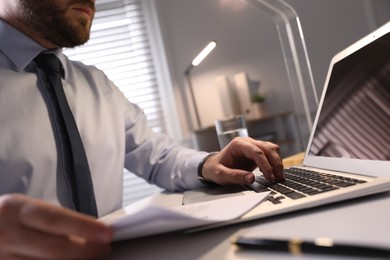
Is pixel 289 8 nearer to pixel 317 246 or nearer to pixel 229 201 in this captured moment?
pixel 229 201

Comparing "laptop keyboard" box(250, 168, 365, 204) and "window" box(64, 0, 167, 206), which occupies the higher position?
"window" box(64, 0, 167, 206)

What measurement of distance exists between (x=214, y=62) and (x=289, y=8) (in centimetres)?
142

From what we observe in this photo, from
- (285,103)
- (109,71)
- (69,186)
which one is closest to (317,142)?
(69,186)

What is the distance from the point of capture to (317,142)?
2.70ft

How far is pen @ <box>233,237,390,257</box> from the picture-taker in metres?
0.23

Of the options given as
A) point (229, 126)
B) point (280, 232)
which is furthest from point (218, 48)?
point (280, 232)

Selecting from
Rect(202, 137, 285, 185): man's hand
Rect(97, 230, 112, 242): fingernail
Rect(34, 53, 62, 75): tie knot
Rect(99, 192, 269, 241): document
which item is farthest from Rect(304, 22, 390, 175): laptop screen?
Rect(34, 53, 62, 75): tie knot

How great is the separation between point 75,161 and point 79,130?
0.53 ft

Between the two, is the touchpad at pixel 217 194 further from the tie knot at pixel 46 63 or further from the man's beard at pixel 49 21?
the man's beard at pixel 49 21

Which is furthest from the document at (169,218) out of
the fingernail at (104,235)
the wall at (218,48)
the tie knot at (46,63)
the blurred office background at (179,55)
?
the wall at (218,48)

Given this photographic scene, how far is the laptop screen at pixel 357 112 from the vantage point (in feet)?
1.78

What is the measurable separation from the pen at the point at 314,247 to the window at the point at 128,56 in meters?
2.31

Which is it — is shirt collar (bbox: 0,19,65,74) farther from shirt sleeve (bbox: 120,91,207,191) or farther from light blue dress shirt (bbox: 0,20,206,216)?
shirt sleeve (bbox: 120,91,207,191)

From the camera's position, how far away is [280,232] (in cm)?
33
